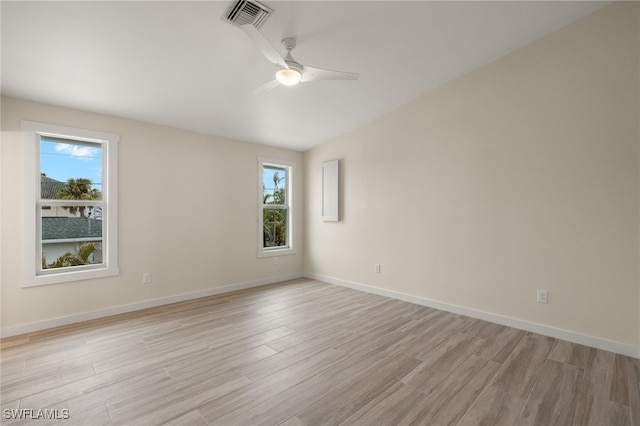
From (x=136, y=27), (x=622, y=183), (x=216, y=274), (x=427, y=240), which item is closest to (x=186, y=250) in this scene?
(x=216, y=274)

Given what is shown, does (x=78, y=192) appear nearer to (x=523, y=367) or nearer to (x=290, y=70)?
(x=290, y=70)

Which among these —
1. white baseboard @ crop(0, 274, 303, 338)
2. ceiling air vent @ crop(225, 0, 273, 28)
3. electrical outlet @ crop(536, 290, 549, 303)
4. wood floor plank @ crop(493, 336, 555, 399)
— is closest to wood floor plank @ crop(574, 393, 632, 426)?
wood floor plank @ crop(493, 336, 555, 399)

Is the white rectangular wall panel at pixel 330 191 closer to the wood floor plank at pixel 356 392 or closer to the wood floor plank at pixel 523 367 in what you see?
the wood floor plank at pixel 356 392

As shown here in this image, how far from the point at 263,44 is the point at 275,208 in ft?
12.0

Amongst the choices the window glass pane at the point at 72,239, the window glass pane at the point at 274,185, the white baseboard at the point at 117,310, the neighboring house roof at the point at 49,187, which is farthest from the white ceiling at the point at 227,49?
the white baseboard at the point at 117,310

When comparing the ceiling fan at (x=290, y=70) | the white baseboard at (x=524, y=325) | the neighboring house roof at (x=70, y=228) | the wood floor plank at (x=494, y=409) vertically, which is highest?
the ceiling fan at (x=290, y=70)

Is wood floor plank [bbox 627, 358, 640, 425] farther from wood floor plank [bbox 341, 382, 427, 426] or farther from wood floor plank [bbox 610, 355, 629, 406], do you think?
wood floor plank [bbox 341, 382, 427, 426]

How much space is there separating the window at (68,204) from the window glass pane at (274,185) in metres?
2.35

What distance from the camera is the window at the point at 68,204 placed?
10.3 ft

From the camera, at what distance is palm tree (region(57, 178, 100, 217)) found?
343 centimetres

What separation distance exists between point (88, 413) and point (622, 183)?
4.68 m

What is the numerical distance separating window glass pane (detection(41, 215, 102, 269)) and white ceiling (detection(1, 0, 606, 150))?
1.32 meters

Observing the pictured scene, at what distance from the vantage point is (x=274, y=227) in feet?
18.3

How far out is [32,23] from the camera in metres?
2.17
